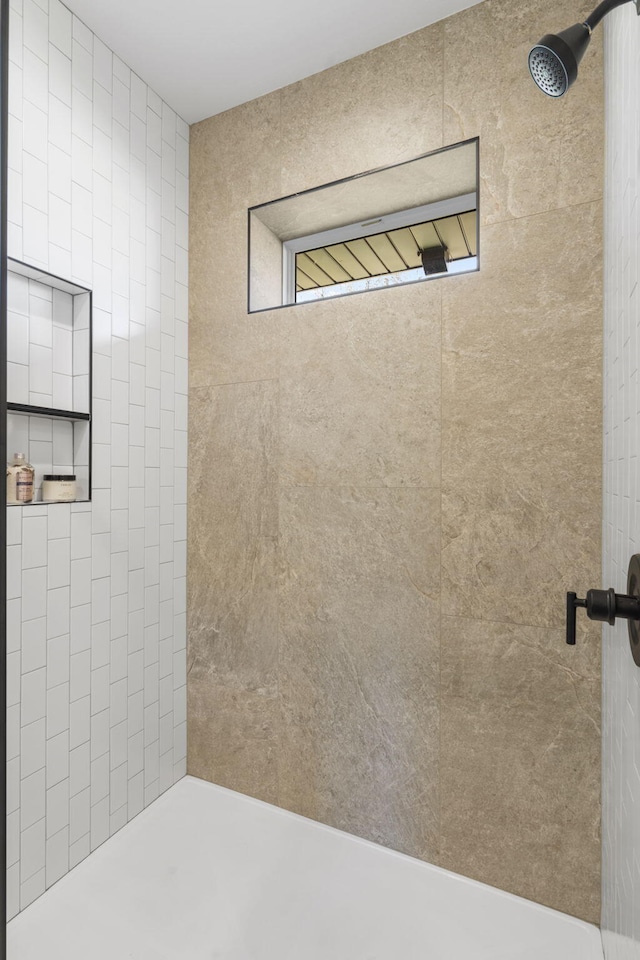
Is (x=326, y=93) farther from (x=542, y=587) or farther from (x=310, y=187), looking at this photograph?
(x=542, y=587)

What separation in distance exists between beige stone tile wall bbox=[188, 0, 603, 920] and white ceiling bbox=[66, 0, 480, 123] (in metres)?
0.06

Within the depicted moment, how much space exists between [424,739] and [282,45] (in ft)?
7.26

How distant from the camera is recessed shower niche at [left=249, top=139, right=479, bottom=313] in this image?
1.60 metres

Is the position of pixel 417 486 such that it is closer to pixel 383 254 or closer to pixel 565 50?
pixel 383 254

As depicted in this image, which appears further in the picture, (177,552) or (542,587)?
(177,552)

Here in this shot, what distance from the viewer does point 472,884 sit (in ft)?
4.81

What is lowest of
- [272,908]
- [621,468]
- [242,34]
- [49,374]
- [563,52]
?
[272,908]

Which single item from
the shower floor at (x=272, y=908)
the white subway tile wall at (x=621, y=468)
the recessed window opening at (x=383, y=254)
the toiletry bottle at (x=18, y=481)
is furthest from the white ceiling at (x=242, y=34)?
the shower floor at (x=272, y=908)

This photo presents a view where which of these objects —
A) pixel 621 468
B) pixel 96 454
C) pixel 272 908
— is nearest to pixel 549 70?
pixel 621 468

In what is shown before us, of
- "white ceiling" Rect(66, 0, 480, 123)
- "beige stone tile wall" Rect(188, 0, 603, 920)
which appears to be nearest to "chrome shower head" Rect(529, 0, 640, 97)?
"beige stone tile wall" Rect(188, 0, 603, 920)

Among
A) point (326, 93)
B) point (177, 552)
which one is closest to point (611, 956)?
point (177, 552)

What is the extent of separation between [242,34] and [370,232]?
70cm

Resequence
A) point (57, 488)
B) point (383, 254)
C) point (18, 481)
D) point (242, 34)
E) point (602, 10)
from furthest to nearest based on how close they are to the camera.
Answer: point (383, 254)
point (242, 34)
point (57, 488)
point (18, 481)
point (602, 10)

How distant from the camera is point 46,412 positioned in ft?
4.60
